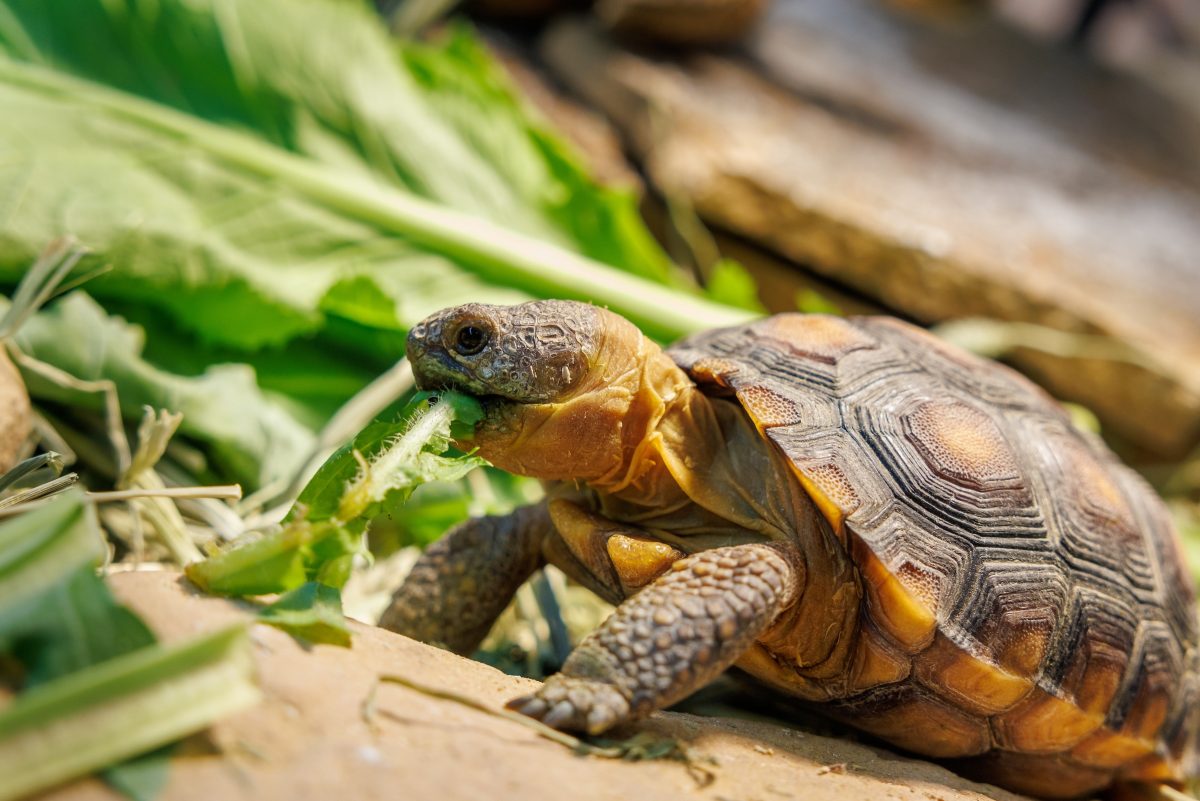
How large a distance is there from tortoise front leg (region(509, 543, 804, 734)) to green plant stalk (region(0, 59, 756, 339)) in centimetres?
191

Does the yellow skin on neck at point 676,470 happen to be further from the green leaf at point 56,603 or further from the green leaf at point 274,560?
the green leaf at point 56,603

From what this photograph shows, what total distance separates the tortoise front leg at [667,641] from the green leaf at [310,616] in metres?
0.35

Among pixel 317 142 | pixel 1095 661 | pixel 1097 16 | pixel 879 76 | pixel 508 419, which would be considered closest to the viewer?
pixel 508 419

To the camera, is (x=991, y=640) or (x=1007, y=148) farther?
(x=1007, y=148)

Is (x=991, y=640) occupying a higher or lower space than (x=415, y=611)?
higher

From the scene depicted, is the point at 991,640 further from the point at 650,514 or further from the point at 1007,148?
the point at 1007,148

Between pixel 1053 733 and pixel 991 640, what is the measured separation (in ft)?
1.37

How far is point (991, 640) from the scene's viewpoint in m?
2.23

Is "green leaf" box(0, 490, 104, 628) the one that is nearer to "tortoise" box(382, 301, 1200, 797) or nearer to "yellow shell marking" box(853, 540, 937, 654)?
"tortoise" box(382, 301, 1200, 797)

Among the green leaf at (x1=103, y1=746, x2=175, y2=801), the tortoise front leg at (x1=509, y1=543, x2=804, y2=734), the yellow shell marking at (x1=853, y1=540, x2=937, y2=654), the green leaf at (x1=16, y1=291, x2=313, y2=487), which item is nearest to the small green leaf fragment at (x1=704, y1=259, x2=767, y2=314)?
the green leaf at (x1=16, y1=291, x2=313, y2=487)

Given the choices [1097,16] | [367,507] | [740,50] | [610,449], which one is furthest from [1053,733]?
[1097,16]

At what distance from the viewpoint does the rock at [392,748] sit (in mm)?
1404

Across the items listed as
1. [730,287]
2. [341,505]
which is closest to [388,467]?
[341,505]

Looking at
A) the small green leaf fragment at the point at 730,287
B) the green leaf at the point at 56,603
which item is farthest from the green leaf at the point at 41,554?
the small green leaf fragment at the point at 730,287
